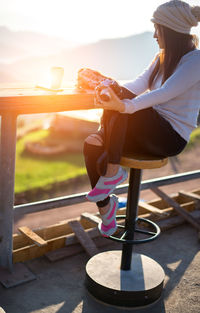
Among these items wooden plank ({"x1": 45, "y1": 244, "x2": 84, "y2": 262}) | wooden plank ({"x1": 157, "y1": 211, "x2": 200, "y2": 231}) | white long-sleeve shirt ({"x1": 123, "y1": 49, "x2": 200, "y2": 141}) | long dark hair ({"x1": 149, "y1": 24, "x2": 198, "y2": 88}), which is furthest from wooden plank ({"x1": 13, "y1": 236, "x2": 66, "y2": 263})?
long dark hair ({"x1": 149, "y1": 24, "x2": 198, "y2": 88})

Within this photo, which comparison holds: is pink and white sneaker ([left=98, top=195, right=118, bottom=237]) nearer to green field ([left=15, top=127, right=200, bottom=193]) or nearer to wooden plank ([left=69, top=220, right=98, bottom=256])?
wooden plank ([left=69, top=220, right=98, bottom=256])

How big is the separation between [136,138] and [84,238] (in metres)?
1.24

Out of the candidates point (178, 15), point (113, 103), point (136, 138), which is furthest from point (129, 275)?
point (178, 15)

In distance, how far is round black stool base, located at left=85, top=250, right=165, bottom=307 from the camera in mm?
2418

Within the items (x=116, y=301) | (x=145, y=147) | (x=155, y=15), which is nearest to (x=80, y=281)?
(x=116, y=301)

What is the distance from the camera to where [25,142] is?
12117 millimetres

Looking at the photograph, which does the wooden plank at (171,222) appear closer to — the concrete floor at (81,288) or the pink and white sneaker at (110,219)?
the concrete floor at (81,288)

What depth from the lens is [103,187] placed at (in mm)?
2146

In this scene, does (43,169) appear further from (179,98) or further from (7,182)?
(179,98)

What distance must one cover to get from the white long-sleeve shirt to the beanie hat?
15 centimetres

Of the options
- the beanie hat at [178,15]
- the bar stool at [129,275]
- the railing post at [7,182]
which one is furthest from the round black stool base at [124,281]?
the beanie hat at [178,15]

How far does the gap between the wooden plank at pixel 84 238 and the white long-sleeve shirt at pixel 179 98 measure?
1.20 metres

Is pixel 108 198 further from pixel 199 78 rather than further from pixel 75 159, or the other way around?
pixel 75 159

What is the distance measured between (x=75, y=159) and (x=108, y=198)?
8557 mm
